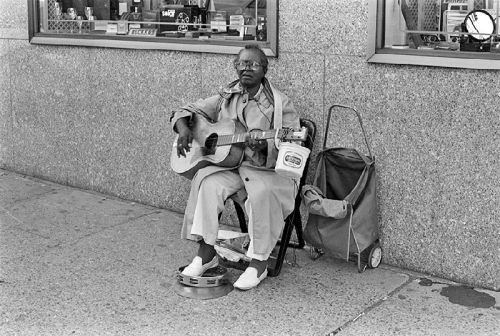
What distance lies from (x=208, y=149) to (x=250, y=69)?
514mm

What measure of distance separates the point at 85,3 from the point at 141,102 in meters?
1.10

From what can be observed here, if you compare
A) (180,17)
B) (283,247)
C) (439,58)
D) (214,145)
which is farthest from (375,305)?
(180,17)

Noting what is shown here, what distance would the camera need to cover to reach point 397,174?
4.55 meters

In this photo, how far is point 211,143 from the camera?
4566mm

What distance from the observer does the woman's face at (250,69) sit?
4.47 meters

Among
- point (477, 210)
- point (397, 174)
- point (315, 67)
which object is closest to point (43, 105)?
point (315, 67)

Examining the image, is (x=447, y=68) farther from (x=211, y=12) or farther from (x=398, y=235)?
(x=211, y=12)

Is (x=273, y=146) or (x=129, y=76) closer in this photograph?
(x=273, y=146)

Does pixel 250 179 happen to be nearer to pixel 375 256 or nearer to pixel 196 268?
pixel 196 268

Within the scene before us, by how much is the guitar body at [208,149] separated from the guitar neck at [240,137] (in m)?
0.02

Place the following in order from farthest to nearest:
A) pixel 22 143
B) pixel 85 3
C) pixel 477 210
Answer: pixel 22 143 → pixel 85 3 → pixel 477 210

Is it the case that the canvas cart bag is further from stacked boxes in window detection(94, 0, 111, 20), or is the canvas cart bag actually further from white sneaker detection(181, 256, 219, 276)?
stacked boxes in window detection(94, 0, 111, 20)

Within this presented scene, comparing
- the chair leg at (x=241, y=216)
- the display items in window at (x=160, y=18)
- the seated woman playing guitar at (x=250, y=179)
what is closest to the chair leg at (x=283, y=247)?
the seated woman playing guitar at (x=250, y=179)

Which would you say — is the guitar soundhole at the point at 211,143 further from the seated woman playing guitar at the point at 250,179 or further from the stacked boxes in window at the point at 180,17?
the stacked boxes in window at the point at 180,17
